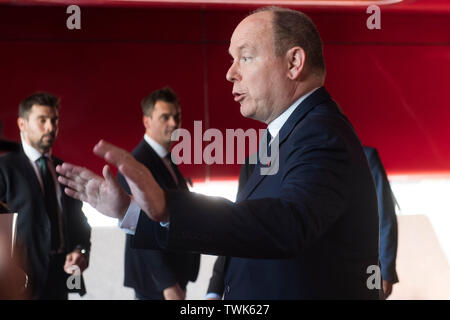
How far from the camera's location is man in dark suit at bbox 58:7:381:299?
929mm

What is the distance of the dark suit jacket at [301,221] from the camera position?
0.93 meters

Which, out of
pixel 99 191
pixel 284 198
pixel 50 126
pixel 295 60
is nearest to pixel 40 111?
pixel 50 126

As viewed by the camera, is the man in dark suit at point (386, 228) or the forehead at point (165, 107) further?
the forehead at point (165, 107)

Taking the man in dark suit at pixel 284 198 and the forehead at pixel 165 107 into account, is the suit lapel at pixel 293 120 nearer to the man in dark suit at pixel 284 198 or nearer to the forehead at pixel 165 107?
the man in dark suit at pixel 284 198

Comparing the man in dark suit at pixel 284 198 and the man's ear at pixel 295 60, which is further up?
the man's ear at pixel 295 60

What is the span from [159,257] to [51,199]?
629 millimetres

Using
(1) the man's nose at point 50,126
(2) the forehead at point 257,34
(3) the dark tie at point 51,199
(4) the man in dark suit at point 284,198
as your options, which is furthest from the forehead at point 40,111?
(2) the forehead at point 257,34

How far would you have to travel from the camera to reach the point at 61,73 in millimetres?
4367

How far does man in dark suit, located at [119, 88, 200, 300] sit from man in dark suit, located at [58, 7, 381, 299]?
1337 mm

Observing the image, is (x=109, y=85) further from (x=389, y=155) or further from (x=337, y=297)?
(x=337, y=297)

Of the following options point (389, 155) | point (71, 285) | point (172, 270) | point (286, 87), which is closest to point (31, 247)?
point (71, 285)

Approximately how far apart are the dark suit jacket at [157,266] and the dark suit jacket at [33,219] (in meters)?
0.27

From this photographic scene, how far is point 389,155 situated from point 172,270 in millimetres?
2572

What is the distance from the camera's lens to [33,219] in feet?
9.09
